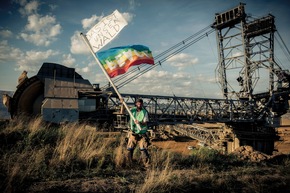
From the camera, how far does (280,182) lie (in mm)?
4504

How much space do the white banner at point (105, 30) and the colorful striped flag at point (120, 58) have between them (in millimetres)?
489

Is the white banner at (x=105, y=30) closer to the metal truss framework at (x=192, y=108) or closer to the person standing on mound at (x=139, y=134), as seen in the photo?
the person standing on mound at (x=139, y=134)

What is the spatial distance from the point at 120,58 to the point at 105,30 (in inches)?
38.3

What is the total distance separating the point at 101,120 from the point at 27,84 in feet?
20.0

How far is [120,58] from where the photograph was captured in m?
5.71

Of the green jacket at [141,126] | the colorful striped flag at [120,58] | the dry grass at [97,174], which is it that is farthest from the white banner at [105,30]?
the dry grass at [97,174]

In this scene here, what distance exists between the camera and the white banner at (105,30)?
5.07 m

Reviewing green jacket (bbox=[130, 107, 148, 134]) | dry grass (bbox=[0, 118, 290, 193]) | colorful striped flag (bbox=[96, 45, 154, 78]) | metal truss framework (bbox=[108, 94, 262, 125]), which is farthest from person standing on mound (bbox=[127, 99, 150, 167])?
metal truss framework (bbox=[108, 94, 262, 125])

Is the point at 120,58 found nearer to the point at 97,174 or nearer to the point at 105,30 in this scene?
the point at 105,30

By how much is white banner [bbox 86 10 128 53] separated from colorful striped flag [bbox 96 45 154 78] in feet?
1.60

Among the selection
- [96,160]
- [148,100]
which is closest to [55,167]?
[96,160]

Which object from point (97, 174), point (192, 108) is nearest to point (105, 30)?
point (97, 174)

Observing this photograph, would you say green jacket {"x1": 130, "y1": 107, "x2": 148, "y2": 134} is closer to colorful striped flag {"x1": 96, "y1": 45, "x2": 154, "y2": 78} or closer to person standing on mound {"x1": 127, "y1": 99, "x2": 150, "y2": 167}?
person standing on mound {"x1": 127, "y1": 99, "x2": 150, "y2": 167}

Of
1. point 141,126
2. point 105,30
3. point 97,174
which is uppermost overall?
point 105,30
